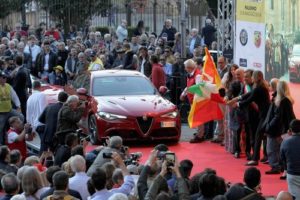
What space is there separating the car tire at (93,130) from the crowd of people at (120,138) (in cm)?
67

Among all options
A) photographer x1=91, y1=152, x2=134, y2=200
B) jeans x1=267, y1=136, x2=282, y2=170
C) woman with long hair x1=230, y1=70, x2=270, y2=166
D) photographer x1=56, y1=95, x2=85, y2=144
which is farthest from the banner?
photographer x1=91, y1=152, x2=134, y2=200

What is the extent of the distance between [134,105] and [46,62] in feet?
27.8

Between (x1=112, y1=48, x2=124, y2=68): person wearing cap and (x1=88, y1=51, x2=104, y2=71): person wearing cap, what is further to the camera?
(x1=112, y1=48, x2=124, y2=68): person wearing cap

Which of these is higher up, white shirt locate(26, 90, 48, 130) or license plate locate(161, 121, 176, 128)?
white shirt locate(26, 90, 48, 130)

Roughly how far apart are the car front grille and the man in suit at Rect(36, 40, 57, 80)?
856 cm

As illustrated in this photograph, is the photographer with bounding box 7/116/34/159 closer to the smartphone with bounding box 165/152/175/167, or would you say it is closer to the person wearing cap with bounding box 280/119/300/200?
the person wearing cap with bounding box 280/119/300/200

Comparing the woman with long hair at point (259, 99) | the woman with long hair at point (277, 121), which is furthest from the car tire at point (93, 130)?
the woman with long hair at point (277, 121)

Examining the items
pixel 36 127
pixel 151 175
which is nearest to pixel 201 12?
pixel 36 127

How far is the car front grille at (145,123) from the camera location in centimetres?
2073

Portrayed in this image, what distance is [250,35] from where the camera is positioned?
68.8 ft

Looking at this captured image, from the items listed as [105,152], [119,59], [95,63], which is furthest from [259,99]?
[119,59]

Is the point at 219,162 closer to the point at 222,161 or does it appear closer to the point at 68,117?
the point at 222,161

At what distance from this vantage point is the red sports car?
20.7 meters

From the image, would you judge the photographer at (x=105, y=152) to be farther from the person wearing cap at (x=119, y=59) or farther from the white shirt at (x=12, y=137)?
the person wearing cap at (x=119, y=59)
